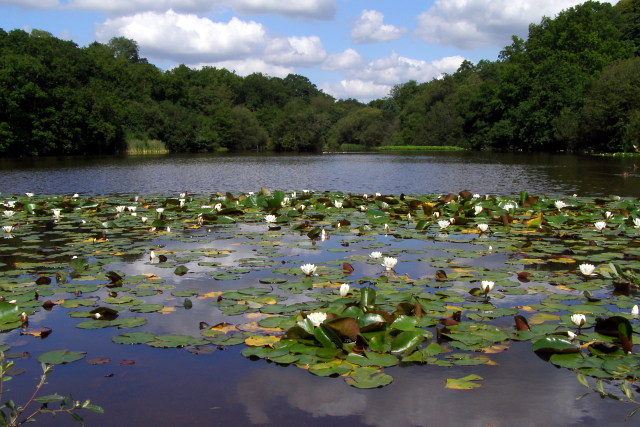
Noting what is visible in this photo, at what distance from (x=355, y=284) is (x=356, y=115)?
103 metres

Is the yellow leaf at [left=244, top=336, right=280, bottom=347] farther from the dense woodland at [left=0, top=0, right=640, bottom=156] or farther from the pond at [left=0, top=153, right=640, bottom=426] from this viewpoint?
the dense woodland at [left=0, top=0, right=640, bottom=156]

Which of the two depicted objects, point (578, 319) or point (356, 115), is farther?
point (356, 115)

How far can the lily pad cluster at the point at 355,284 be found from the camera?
11.2ft

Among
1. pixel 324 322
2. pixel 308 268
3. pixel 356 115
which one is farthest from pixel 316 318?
pixel 356 115

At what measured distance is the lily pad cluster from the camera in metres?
3.42

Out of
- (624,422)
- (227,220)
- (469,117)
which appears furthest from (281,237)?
(469,117)

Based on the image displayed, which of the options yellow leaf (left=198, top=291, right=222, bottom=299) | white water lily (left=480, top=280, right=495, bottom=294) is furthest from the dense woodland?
yellow leaf (left=198, top=291, right=222, bottom=299)

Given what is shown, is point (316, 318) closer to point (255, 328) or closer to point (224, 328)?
point (255, 328)

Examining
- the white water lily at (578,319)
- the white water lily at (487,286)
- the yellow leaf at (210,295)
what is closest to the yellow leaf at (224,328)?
the yellow leaf at (210,295)

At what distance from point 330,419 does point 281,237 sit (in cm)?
506

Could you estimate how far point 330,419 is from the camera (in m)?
2.65

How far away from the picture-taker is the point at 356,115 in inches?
4178

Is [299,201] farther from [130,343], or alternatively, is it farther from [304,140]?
[304,140]

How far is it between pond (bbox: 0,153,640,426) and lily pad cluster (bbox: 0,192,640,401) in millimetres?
18
